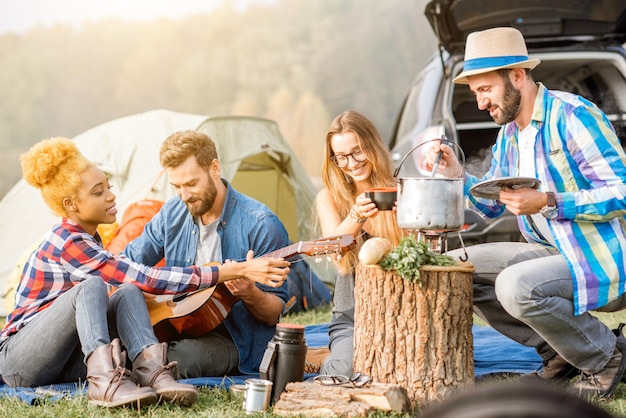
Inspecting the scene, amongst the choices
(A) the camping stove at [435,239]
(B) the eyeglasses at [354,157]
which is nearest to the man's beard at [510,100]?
(A) the camping stove at [435,239]

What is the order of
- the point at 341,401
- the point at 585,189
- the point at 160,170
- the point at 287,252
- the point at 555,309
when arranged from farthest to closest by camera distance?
1. the point at 160,170
2. the point at 287,252
3. the point at 585,189
4. the point at 555,309
5. the point at 341,401

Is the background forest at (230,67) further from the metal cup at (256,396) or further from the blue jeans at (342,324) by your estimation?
the metal cup at (256,396)

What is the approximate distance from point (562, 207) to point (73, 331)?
6.81 ft

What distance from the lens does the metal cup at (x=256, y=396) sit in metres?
3.48

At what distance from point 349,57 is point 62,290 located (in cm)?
2358

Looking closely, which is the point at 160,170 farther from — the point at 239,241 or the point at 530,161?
the point at 530,161

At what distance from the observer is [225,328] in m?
4.24

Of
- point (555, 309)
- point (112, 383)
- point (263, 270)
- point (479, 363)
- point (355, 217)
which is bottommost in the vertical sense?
point (479, 363)

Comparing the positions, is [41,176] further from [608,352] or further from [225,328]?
[608,352]

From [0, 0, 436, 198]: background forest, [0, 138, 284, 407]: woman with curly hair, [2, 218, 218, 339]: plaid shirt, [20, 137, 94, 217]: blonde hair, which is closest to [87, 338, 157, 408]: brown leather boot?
[0, 138, 284, 407]: woman with curly hair

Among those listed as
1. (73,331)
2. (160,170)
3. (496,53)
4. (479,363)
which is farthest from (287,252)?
(160,170)

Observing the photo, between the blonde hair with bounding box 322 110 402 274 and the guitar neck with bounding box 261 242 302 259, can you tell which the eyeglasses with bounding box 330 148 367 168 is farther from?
the guitar neck with bounding box 261 242 302 259

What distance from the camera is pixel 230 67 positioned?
2608cm

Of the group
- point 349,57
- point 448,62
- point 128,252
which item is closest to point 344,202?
point 128,252
